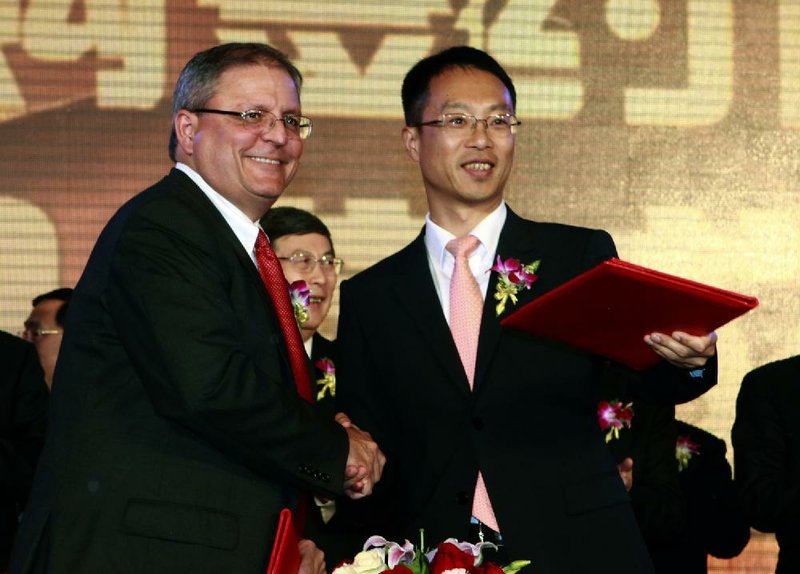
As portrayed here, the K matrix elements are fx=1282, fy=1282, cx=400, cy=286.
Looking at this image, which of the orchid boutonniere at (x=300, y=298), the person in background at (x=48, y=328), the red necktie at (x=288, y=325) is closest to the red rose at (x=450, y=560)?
the red necktie at (x=288, y=325)

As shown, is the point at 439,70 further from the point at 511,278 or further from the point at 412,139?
the point at 511,278

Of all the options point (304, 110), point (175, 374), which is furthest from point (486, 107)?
point (304, 110)

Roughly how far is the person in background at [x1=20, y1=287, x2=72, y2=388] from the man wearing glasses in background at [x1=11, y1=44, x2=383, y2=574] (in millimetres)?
2045

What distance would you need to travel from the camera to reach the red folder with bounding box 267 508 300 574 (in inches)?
73.4

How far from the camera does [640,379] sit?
2412 mm

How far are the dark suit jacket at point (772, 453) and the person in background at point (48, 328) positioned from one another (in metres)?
2.10

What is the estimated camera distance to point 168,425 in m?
1.97

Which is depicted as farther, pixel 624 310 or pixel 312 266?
pixel 312 266

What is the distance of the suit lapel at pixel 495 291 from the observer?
240cm

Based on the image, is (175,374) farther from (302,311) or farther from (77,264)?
(77,264)

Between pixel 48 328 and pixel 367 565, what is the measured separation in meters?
2.55

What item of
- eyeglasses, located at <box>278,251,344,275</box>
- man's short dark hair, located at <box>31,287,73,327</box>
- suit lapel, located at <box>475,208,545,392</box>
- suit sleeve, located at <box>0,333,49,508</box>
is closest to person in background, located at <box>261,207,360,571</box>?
eyeglasses, located at <box>278,251,344,275</box>

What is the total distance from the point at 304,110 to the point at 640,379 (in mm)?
2653

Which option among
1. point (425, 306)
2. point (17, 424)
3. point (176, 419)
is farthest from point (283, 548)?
point (17, 424)
